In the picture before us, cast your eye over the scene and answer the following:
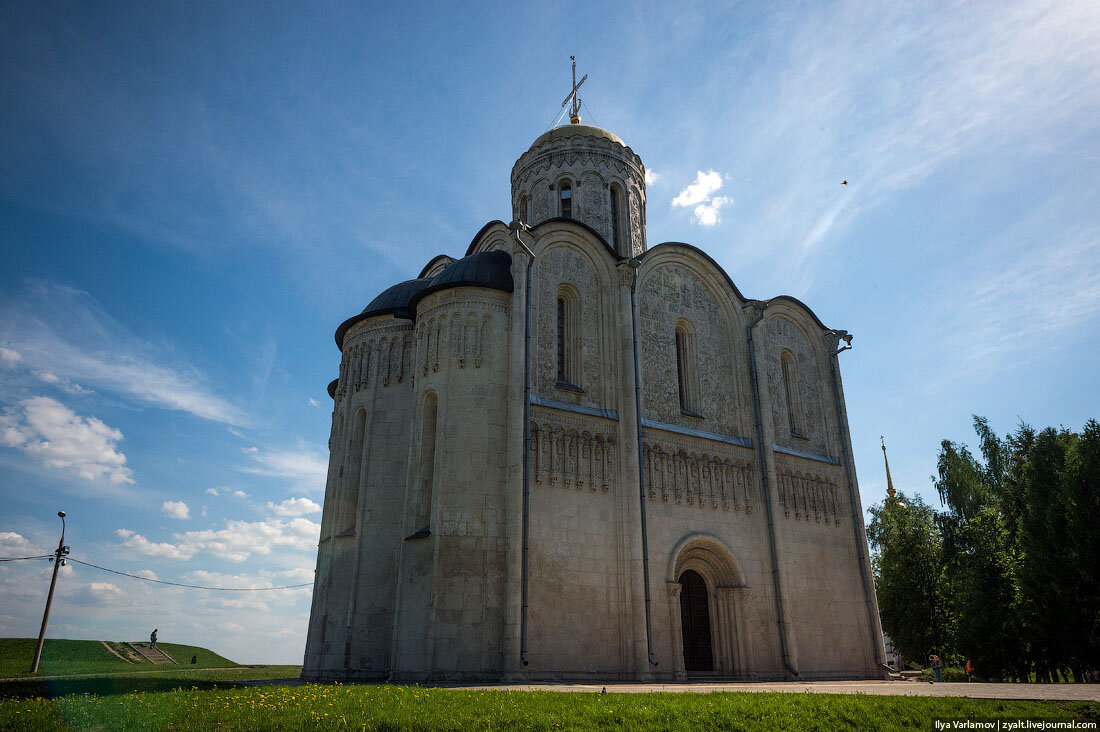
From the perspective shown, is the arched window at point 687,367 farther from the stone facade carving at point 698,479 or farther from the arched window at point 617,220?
the arched window at point 617,220

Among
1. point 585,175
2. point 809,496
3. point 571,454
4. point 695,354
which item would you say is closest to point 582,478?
point 571,454

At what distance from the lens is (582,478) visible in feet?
51.4

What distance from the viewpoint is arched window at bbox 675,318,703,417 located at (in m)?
19.2

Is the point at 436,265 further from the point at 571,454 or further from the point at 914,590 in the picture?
the point at 914,590

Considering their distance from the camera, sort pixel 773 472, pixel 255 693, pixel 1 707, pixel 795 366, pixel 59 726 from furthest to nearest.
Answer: pixel 795 366 < pixel 773 472 < pixel 255 693 < pixel 1 707 < pixel 59 726

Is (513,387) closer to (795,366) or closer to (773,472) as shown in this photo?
(773,472)

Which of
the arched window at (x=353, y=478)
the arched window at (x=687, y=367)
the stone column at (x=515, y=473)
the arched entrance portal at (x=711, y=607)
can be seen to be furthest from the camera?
the arched window at (x=687, y=367)

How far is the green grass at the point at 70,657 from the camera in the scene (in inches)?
854

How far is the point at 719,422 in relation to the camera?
19.3 m

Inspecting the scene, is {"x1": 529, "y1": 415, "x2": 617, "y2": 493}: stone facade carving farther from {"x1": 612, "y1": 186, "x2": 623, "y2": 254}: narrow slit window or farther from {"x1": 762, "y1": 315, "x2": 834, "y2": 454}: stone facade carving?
{"x1": 612, "y1": 186, "x2": 623, "y2": 254}: narrow slit window

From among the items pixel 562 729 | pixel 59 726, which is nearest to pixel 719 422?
pixel 562 729

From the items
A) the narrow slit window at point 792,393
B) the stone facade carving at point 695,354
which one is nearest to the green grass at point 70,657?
the stone facade carving at point 695,354

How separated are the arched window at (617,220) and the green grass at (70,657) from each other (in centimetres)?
1996

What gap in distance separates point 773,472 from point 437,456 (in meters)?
9.80
